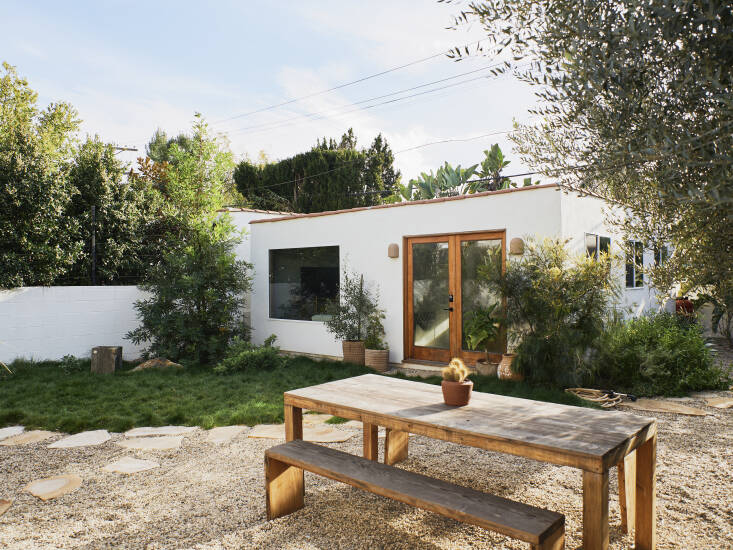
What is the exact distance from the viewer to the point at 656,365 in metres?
6.02

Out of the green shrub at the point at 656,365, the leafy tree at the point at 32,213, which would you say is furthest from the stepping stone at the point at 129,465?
the leafy tree at the point at 32,213

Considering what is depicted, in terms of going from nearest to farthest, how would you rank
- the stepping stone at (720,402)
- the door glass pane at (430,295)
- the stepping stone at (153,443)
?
the stepping stone at (153,443) < the stepping stone at (720,402) < the door glass pane at (430,295)

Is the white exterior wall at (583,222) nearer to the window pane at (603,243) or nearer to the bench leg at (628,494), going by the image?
the window pane at (603,243)

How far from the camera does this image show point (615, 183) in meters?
2.95

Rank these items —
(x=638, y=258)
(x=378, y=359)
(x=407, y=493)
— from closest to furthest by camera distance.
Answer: (x=407, y=493), (x=378, y=359), (x=638, y=258)

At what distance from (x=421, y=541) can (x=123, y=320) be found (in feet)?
25.7

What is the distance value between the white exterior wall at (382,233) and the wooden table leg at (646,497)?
4189 mm

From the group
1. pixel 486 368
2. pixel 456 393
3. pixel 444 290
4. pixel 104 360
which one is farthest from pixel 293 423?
pixel 104 360

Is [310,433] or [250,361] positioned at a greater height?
[250,361]

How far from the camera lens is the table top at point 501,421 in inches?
81.1

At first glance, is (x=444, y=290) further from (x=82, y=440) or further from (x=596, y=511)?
(x=596, y=511)

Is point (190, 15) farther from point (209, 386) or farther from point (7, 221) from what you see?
point (209, 386)

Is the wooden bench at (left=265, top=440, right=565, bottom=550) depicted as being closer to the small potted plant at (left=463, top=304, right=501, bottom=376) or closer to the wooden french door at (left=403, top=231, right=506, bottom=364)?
the small potted plant at (left=463, top=304, right=501, bottom=376)

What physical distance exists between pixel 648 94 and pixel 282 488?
288 cm
